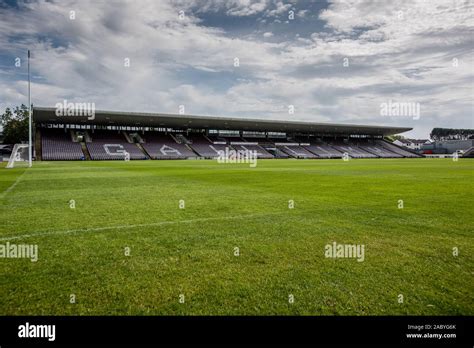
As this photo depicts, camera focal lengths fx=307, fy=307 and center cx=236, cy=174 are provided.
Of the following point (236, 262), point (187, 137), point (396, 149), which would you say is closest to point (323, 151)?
point (396, 149)

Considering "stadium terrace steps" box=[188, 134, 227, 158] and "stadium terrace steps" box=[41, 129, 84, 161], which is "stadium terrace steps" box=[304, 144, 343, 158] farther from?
"stadium terrace steps" box=[41, 129, 84, 161]

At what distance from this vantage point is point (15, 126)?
80.9m

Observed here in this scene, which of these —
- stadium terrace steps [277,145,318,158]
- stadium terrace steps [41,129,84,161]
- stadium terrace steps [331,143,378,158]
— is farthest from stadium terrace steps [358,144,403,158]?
stadium terrace steps [41,129,84,161]

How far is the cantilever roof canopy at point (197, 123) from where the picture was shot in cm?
5900

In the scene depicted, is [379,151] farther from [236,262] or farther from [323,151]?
[236,262]

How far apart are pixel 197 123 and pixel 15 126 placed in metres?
50.3

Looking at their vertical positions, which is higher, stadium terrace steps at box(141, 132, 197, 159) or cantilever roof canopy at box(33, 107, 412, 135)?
cantilever roof canopy at box(33, 107, 412, 135)

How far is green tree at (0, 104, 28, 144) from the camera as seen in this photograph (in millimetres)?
80688

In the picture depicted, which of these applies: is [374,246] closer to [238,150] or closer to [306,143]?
[238,150]

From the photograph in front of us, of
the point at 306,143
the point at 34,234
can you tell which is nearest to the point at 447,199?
the point at 34,234

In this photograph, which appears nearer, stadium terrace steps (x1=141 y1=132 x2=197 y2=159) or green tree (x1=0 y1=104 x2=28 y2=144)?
stadium terrace steps (x1=141 y1=132 x2=197 y2=159)

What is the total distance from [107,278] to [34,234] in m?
Answer: 3.22

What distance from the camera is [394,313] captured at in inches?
131

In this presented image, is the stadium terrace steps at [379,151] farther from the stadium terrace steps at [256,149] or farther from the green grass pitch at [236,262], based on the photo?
the green grass pitch at [236,262]
